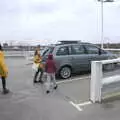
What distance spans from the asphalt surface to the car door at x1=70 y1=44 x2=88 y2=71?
2334mm

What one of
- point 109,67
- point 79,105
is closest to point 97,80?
point 109,67

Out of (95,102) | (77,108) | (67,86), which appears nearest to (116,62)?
(95,102)

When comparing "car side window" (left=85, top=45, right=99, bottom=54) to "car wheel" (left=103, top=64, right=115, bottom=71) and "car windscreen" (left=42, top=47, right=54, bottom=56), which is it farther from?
"car wheel" (left=103, top=64, right=115, bottom=71)

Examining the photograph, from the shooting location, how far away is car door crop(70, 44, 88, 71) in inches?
484

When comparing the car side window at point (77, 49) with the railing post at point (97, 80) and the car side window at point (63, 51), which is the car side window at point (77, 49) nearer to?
the car side window at point (63, 51)

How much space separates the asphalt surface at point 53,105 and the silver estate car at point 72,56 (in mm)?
1902

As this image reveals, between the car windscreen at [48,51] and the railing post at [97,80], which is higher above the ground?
the car windscreen at [48,51]

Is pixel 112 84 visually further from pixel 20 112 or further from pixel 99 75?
→ pixel 20 112

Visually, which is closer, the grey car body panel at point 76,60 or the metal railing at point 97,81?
the metal railing at point 97,81

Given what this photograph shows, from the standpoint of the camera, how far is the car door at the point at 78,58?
12.3m

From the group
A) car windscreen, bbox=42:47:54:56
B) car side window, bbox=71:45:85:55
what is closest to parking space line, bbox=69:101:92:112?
car windscreen, bbox=42:47:54:56

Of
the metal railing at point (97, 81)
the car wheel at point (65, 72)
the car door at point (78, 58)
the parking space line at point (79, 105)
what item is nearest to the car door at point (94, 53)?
the car door at point (78, 58)

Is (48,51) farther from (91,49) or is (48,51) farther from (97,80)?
(97,80)

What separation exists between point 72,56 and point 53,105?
16.9ft
